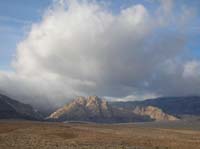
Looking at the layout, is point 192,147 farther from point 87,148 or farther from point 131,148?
point 87,148

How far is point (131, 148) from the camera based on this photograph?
7519cm

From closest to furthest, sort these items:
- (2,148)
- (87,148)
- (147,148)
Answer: (2,148) → (87,148) → (147,148)

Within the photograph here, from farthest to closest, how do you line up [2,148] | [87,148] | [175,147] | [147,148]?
1. [175,147]
2. [147,148]
3. [87,148]
4. [2,148]

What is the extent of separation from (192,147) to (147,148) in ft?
41.5

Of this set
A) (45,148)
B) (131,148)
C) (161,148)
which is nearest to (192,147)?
(161,148)

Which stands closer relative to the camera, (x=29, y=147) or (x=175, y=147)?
(x=29, y=147)

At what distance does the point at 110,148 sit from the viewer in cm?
7312

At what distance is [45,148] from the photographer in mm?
67188

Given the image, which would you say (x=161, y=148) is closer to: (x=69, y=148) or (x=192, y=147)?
(x=192, y=147)

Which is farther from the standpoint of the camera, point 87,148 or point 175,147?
point 175,147

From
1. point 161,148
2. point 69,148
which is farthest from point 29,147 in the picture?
point 161,148

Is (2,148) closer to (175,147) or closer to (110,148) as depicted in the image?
(110,148)

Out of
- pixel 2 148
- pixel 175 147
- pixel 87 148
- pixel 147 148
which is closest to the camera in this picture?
pixel 2 148

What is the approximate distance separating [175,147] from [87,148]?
76.7ft
